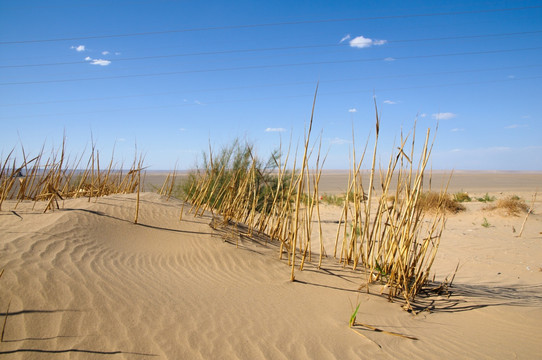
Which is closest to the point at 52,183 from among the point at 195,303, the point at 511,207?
the point at 195,303

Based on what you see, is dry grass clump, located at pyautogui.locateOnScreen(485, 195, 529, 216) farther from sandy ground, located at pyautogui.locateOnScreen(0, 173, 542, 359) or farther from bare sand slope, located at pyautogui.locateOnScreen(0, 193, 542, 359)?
bare sand slope, located at pyautogui.locateOnScreen(0, 193, 542, 359)

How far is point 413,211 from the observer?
3.10 meters

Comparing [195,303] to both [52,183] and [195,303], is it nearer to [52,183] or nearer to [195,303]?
[195,303]

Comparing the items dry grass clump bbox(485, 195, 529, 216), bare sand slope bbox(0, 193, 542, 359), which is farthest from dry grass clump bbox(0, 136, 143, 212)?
dry grass clump bbox(485, 195, 529, 216)

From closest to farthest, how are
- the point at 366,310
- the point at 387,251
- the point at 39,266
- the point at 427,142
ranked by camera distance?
1. the point at 39,266
2. the point at 366,310
3. the point at 427,142
4. the point at 387,251

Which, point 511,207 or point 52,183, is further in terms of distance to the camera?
point 511,207

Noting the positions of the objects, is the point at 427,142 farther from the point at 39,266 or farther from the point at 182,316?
the point at 39,266

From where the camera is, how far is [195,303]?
2.52 metres

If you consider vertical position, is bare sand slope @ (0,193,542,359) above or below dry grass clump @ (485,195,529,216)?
below

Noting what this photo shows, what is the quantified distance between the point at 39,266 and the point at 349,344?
2.32 meters

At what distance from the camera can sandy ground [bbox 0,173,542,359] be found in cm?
201

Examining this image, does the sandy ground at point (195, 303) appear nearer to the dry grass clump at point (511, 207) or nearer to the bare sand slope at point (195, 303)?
the bare sand slope at point (195, 303)

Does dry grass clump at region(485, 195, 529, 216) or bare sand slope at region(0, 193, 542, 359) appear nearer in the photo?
bare sand slope at region(0, 193, 542, 359)

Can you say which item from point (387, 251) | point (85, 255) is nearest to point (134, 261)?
point (85, 255)
